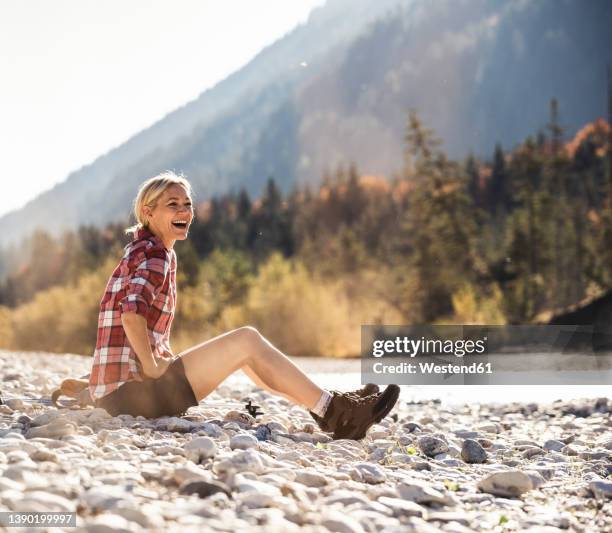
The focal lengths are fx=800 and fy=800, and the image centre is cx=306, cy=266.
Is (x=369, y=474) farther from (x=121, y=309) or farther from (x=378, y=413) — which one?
(x=121, y=309)

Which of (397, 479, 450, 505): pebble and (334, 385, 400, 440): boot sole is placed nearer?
(397, 479, 450, 505): pebble

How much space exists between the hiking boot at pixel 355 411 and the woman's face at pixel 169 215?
1.03 m

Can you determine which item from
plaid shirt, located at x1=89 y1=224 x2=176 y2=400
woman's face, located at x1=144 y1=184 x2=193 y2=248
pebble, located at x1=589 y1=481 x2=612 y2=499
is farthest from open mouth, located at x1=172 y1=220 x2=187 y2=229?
pebble, located at x1=589 y1=481 x2=612 y2=499

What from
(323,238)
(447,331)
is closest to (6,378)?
(447,331)

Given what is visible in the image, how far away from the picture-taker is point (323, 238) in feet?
110

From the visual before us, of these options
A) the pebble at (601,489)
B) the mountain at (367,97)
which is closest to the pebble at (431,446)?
the pebble at (601,489)

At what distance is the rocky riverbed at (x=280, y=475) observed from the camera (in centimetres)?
229

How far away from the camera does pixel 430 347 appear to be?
1399 cm

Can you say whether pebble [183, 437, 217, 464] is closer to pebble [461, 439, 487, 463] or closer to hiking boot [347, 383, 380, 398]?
hiking boot [347, 383, 380, 398]

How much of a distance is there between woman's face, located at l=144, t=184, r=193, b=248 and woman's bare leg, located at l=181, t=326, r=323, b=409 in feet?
1.65

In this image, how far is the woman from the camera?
349 cm

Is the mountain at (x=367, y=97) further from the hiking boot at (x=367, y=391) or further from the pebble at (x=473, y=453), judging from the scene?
the hiking boot at (x=367, y=391)

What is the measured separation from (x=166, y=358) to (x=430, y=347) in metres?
10.8

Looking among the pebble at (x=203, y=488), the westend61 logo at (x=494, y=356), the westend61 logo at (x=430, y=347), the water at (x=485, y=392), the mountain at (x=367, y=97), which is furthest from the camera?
the mountain at (x=367, y=97)
